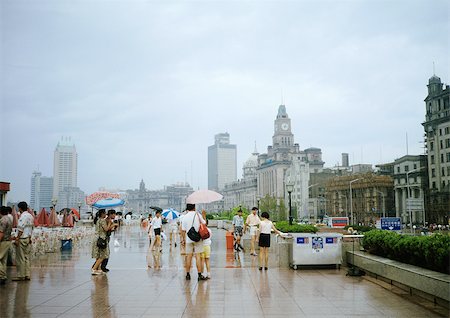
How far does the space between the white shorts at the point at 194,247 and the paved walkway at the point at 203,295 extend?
2.23 feet

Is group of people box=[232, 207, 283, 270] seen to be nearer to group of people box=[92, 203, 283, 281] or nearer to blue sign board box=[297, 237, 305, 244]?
group of people box=[92, 203, 283, 281]

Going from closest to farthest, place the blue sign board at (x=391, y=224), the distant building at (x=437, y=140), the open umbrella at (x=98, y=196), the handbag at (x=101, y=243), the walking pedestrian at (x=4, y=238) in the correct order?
1. the walking pedestrian at (x=4, y=238)
2. the handbag at (x=101, y=243)
3. the blue sign board at (x=391, y=224)
4. the open umbrella at (x=98, y=196)
5. the distant building at (x=437, y=140)

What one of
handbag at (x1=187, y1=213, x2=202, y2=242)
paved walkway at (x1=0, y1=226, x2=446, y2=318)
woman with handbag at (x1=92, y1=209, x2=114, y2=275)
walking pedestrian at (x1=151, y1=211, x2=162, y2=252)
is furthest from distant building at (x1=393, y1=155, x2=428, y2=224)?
handbag at (x1=187, y1=213, x2=202, y2=242)

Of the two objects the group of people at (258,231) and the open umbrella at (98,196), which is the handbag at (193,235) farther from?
the open umbrella at (98,196)

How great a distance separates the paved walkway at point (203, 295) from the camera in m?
7.57

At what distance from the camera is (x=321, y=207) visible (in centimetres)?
12125

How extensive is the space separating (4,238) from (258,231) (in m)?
8.97

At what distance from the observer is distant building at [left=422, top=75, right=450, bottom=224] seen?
68.1m

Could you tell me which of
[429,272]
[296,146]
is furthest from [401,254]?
[296,146]

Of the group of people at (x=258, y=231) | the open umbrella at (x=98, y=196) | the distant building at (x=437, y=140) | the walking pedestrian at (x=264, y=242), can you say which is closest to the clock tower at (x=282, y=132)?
the distant building at (x=437, y=140)

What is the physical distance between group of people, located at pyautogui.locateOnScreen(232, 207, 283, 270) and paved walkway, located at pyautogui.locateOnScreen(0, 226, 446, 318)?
46 cm

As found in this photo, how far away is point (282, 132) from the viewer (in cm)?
18012

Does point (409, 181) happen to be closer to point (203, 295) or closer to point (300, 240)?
point (300, 240)

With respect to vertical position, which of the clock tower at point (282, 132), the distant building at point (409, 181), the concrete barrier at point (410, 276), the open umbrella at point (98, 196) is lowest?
the concrete barrier at point (410, 276)
